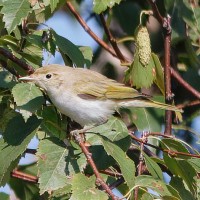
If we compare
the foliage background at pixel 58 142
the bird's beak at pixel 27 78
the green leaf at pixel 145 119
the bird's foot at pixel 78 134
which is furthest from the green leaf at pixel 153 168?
the green leaf at pixel 145 119

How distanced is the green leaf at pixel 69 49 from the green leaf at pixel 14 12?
26cm

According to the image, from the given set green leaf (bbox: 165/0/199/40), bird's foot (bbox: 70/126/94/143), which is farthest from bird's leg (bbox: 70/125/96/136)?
green leaf (bbox: 165/0/199/40)

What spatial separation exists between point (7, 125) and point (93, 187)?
2.13ft

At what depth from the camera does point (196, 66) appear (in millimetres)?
5223

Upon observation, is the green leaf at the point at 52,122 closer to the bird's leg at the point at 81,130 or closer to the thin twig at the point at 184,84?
the bird's leg at the point at 81,130

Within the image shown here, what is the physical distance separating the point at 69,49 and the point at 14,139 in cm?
55

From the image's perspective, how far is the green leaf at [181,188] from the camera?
11.7 feet

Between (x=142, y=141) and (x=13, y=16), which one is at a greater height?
(x=13, y=16)

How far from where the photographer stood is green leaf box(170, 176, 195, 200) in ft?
11.7

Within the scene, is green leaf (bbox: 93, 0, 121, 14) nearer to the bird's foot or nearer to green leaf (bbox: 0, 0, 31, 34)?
green leaf (bbox: 0, 0, 31, 34)

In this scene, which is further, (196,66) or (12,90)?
(196,66)

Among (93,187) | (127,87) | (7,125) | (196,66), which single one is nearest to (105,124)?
(127,87)

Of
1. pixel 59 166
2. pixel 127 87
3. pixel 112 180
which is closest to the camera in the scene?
pixel 59 166

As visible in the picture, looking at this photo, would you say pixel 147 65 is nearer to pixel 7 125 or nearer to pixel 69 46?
pixel 69 46
